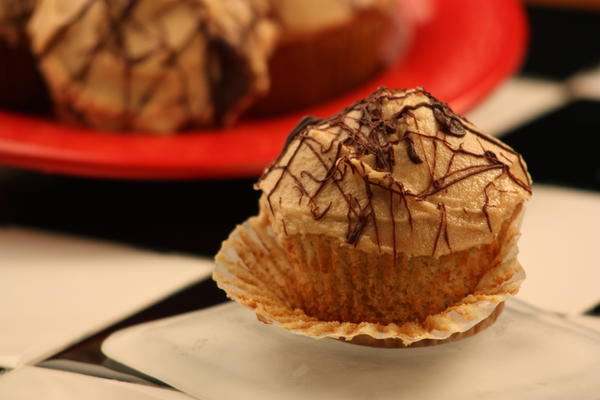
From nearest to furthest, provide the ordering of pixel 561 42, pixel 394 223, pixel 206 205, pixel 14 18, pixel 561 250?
pixel 394 223, pixel 561 250, pixel 206 205, pixel 14 18, pixel 561 42

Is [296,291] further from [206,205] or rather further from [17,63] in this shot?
[17,63]

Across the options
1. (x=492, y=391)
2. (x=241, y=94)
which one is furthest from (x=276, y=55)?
(x=492, y=391)

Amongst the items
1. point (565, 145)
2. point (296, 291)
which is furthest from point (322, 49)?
point (296, 291)

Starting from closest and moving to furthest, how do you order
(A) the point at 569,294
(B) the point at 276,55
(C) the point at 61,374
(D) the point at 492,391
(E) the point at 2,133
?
(D) the point at 492,391 < (C) the point at 61,374 < (A) the point at 569,294 < (E) the point at 2,133 < (B) the point at 276,55

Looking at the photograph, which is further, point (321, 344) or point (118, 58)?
point (118, 58)

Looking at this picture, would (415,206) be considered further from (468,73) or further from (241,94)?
(468,73)

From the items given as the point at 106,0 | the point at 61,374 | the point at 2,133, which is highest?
the point at 106,0

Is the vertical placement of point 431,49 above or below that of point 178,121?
above
